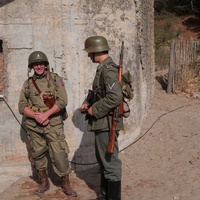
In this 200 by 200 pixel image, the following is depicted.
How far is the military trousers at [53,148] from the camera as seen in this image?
4551 mm

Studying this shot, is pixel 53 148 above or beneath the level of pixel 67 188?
above

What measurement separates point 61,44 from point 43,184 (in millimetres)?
1871

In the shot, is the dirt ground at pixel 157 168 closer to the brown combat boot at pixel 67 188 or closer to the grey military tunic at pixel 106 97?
the brown combat boot at pixel 67 188

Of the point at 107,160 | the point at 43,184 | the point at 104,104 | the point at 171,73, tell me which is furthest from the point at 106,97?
the point at 171,73

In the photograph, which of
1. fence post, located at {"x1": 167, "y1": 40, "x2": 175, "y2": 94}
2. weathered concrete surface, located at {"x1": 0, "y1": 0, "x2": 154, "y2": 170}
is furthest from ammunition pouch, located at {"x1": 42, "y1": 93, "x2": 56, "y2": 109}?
fence post, located at {"x1": 167, "y1": 40, "x2": 175, "y2": 94}

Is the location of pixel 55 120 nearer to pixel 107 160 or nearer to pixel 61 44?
pixel 107 160

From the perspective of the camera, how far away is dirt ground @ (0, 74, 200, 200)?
466cm

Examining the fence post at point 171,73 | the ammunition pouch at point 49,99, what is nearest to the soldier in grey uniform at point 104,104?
the ammunition pouch at point 49,99

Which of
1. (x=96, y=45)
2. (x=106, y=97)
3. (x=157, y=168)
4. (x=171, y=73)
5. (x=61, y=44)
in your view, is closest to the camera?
(x=106, y=97)

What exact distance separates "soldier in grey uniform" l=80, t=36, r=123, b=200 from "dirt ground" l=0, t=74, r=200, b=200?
670 millimetres

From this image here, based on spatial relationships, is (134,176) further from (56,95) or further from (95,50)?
(95,50)

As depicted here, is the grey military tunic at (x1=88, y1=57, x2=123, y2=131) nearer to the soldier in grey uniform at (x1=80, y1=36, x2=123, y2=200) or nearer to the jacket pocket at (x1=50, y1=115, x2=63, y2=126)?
the soldier in grey uniform at (x1=80, y1=36, x2=123, y2=200)

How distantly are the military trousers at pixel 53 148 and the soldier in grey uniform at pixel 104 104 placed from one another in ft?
1.99

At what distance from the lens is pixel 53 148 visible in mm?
4555
